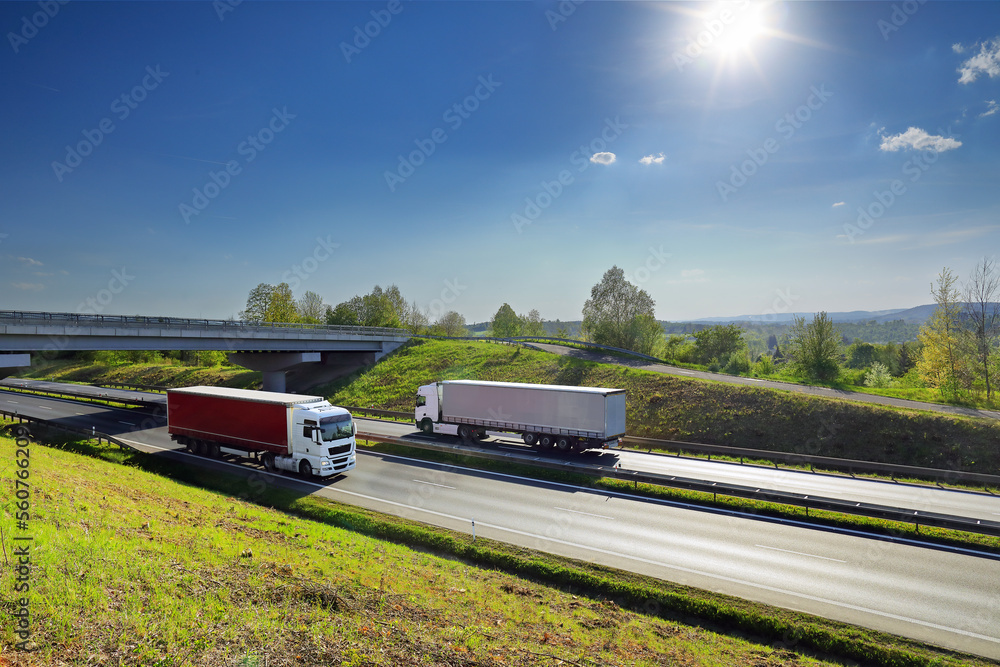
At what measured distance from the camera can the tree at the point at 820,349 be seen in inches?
1639

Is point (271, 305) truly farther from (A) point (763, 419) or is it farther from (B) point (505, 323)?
(A) point (763, 419)

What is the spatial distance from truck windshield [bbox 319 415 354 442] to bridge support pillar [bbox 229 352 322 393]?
3193 centimetres

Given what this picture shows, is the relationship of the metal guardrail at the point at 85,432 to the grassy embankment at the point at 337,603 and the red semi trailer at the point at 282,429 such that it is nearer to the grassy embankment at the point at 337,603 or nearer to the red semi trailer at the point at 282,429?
the red semi trailer at the point at 282,429

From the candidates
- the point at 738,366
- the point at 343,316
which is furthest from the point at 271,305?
the point at 738,366

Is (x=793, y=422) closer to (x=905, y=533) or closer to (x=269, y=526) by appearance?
(x=905, y=533)

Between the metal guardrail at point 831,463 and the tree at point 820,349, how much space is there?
1757 cm

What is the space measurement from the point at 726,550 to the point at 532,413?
13691mm

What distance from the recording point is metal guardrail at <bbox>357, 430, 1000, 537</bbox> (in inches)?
604

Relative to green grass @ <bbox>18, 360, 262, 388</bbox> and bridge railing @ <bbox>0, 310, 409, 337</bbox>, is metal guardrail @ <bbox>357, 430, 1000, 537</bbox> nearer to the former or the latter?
bridge railing @ <bbox>0, 310, 409, 337</bbox>

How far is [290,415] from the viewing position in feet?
72.9

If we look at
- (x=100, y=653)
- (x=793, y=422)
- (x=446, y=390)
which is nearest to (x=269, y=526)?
(x=100, y=653)

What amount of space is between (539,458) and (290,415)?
40.7 feet

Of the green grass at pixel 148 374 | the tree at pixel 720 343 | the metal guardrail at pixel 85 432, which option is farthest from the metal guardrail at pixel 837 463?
the green grass at pixel 148 374

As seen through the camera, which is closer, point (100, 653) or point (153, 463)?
point (100, 653)
